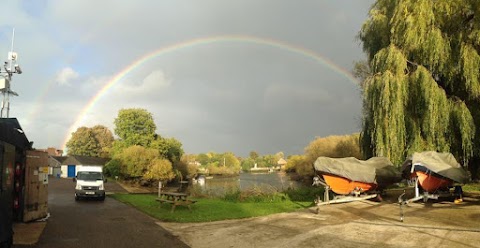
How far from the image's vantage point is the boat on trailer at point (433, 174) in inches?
695

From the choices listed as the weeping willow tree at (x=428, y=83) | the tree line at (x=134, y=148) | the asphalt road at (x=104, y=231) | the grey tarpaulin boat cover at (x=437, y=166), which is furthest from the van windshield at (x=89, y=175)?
the tree line at (x=134, y=148)

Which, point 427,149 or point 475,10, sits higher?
point 475,10

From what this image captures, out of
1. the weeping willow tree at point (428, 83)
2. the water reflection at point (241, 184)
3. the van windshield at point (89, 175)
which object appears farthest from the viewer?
the water reflection at point (241, 184)

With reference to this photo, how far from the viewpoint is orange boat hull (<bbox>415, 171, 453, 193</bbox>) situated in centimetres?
1808

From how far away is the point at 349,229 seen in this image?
1200 centimetres

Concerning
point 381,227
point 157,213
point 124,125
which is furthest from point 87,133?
point 381,227

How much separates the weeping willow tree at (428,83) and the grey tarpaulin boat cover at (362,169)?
2.45 feet

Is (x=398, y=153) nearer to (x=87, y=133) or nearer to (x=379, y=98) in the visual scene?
(x=379, y=98)

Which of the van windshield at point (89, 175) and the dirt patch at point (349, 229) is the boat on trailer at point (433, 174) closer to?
the dirt patch at point (349, 229)

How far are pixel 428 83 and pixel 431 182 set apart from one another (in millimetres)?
5678

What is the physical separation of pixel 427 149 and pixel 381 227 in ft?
35.1

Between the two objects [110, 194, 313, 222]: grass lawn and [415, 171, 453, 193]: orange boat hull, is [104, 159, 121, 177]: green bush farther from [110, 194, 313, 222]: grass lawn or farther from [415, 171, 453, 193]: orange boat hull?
[415, 171, 453, 193]: orange boat hull

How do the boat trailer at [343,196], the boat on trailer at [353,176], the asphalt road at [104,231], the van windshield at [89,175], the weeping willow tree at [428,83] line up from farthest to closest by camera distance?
the van windshield at [89,175] < the weeping willow tree at [428,83] < the boat on trailer at [353,176] < the boat trailer at [343,196] < the asphalt road at [104,231]

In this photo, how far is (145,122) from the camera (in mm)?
79625
